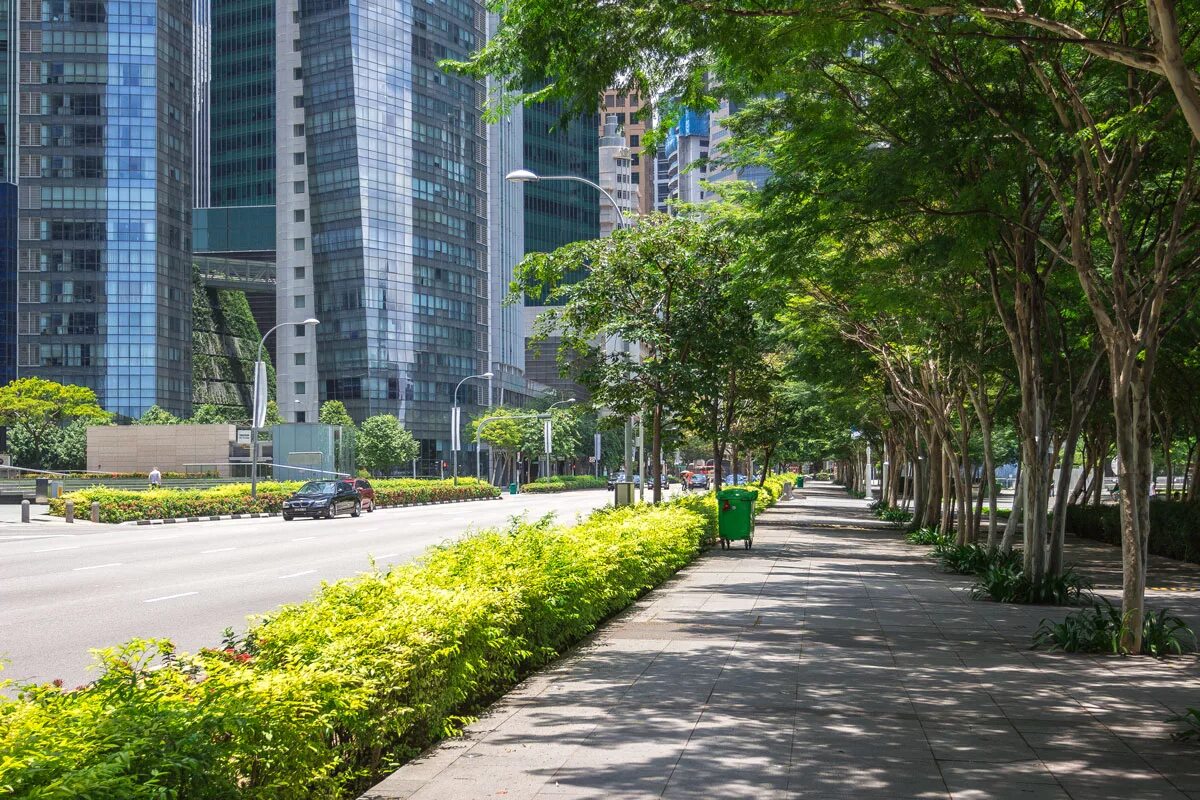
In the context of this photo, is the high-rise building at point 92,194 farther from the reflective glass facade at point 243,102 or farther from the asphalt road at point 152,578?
the asphalt road at point 152,578

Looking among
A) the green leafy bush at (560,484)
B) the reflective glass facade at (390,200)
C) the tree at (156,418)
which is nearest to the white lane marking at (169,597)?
the green leafy bush at (560,484)

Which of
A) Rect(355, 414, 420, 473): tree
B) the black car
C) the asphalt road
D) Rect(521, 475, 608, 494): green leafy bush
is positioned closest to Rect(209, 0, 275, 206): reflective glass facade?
Rect(355, 414, 420, 473): tree

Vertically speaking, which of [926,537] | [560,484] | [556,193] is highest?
[556,193]

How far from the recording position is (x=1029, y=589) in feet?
54.4

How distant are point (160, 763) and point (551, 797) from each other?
246cm

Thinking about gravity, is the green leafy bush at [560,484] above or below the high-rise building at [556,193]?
below

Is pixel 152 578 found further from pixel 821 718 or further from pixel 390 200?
pixel 390 200

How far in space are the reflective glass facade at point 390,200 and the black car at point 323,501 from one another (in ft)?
207

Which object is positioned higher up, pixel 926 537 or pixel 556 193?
pixel 556 193

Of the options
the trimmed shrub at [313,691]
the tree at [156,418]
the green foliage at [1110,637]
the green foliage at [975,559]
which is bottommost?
the green foliage at [975,559]

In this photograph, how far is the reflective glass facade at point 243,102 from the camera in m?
129

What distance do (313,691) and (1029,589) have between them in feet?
44.2

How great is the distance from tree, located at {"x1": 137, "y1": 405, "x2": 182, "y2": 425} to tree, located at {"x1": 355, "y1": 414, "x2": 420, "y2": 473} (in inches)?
709

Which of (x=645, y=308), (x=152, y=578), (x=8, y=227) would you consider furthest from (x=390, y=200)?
(x=152, y=578)
